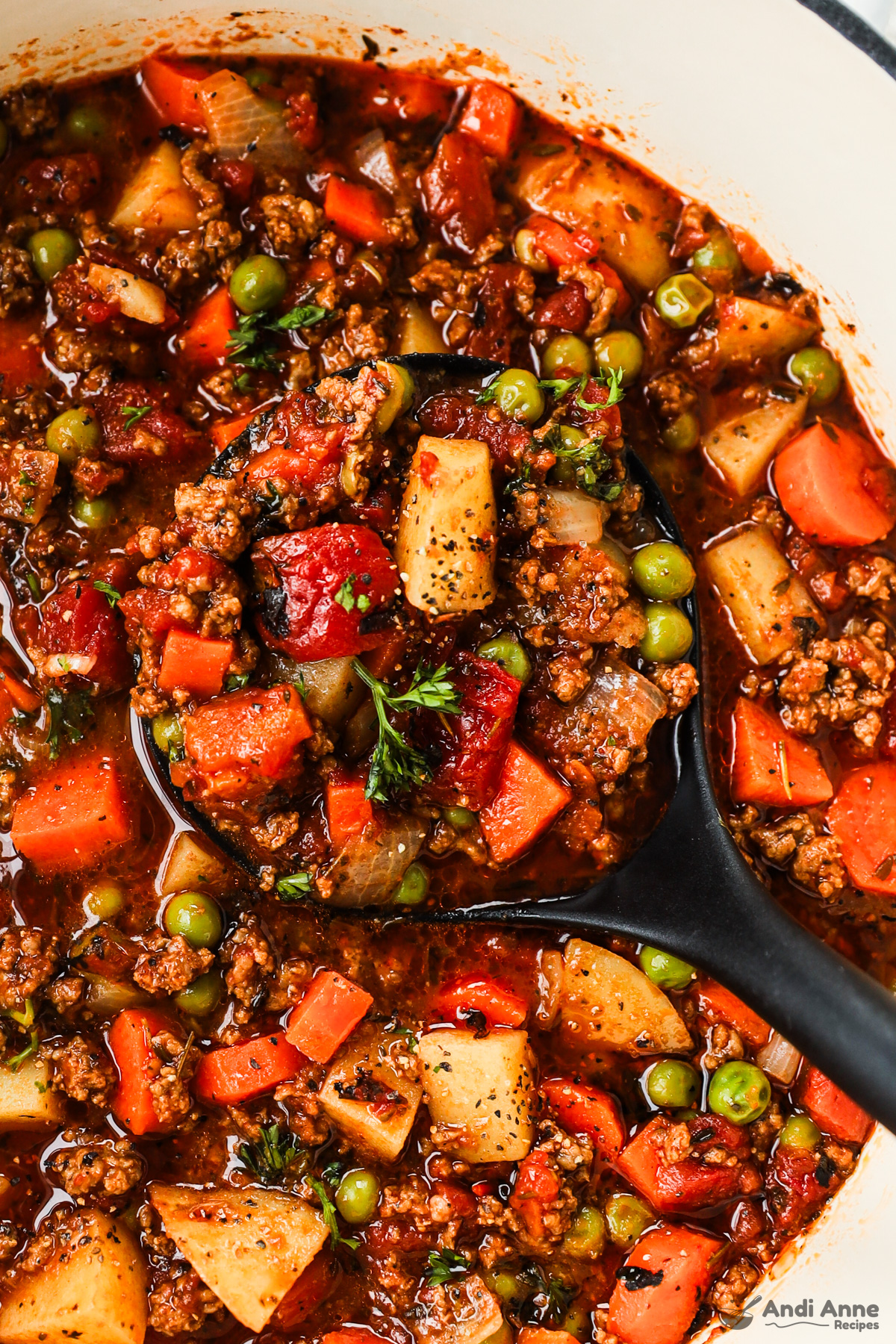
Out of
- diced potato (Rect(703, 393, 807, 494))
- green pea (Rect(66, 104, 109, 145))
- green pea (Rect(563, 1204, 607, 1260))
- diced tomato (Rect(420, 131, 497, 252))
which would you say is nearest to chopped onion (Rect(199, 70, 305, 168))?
green pea (Rect(66, 104, 109, 145))

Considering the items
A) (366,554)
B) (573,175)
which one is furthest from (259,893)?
(573,175)

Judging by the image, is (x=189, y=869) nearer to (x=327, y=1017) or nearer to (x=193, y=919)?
(x=193, y=919)

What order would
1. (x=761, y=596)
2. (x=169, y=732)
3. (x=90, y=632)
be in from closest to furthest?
1. (x=169, y=732)
2. (x=90, y=632)
3. (x=761, y=596)

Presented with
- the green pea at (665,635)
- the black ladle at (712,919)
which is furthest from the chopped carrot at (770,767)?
the green pea at (665,635)

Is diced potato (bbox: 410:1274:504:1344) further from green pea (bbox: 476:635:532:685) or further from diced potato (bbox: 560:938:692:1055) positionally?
green pea (bbox: 476:635:532:685)

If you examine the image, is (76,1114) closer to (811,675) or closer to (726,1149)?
(726,1149)

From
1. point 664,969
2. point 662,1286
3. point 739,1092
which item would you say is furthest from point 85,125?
point 662,1286
